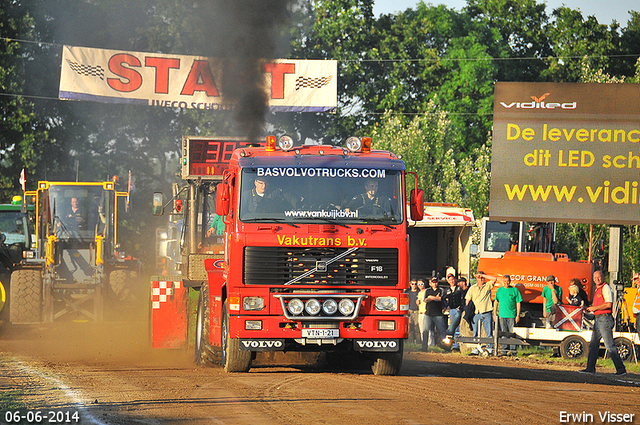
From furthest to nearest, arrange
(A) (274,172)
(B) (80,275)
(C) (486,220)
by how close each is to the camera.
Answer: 1. (C) (486,220)
2. (B) (80,275)
3. (A) (274,172)

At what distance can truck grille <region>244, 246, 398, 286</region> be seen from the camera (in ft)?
39.1

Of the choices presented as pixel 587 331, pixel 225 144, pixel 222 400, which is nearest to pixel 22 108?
pixel 225 144

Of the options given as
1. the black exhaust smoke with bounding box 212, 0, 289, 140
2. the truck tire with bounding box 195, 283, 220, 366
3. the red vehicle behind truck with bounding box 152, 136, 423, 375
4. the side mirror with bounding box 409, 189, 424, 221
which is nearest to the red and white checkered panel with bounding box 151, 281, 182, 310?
the truck tire with bounding box 195, 283, 220, 366

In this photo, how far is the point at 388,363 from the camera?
42.7ft

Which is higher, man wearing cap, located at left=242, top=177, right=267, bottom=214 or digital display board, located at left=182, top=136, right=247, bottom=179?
digital display board, located at left=182, top=136, right=247, bottom=179

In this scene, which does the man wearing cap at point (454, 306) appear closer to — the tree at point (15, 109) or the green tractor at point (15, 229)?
the green tractor at point (15, 229)

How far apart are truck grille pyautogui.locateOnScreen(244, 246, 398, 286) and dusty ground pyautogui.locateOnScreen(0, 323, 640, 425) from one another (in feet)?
4.56

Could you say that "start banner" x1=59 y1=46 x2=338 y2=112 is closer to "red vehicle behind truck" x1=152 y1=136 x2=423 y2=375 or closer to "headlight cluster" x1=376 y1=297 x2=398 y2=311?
"red vehicle behind truck" x1=152 y1=136 x2=423 y2=375

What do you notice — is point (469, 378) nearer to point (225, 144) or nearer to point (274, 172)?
point (274, 172)

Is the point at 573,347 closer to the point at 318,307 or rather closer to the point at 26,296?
the point at 318,307

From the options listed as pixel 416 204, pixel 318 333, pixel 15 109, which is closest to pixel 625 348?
pixel 416 204

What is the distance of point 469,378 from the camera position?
43.5ft

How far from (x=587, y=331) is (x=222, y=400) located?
10.0 m

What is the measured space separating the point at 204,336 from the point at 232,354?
1.74m
